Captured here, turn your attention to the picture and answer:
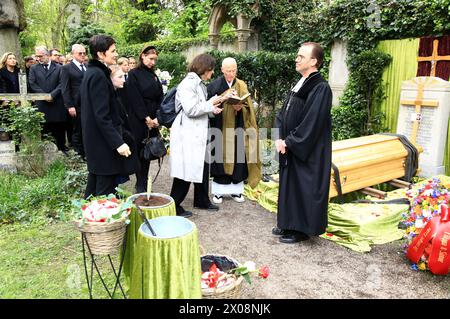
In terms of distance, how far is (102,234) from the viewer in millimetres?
2455

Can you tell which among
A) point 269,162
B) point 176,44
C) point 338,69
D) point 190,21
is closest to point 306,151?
point 269,162

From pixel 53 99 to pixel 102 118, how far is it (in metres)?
4.18

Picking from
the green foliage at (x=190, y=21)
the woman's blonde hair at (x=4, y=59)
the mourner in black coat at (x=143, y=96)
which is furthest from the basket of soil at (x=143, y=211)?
the green foliage at (x=190, y=21)

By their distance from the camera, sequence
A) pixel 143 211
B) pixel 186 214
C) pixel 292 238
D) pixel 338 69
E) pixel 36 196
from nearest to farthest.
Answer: pixel 143 211 → pixel 292 238 → pixel 186 214 → pixel 36 196 → pixel 338 69

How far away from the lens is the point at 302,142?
393cm

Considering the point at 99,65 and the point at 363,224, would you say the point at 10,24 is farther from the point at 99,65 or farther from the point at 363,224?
the point at 363,224

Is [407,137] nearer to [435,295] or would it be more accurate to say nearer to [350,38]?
[350,38]

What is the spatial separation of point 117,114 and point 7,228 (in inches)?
81.4

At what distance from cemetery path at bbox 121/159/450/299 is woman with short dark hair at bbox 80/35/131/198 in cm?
127

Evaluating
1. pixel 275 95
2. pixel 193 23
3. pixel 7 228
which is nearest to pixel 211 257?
pixel 7 228

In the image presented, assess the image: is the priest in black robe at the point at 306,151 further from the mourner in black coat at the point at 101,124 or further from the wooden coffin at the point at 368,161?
the mourner in black coat at the point at 101,124

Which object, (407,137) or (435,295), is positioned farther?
(407,137)

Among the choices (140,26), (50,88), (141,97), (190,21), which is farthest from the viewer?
(140,26)

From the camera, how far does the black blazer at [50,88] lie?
7203 millimetres
